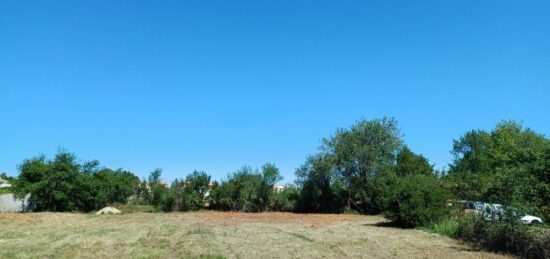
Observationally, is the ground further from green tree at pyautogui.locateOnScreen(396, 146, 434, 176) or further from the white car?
green tree at pyautogui.locateOnScreen(396, 146, 434, 176)

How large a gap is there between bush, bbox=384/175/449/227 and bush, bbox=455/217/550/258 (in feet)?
16.1

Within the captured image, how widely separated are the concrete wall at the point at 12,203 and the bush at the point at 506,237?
3675 centimetres

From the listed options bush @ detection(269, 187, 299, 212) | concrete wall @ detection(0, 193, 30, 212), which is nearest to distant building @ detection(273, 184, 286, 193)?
bush @ detection(269, 187, 299, 212)

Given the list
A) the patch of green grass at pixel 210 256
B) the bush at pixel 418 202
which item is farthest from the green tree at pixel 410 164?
the patch of green grass at pixel 210 256

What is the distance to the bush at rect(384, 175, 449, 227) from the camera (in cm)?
2461

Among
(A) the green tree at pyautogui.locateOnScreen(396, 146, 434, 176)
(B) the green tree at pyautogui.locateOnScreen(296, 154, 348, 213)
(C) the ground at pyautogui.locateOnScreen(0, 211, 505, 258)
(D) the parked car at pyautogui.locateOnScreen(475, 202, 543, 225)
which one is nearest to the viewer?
(C) the ground at pyautogui.locateOnScreen(0, 211, 505, 258)

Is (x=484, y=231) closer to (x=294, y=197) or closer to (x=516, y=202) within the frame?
(x=516, y=202)

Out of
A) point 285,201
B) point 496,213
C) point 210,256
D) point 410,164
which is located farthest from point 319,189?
point 210,256

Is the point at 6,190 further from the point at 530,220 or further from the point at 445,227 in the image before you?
the point at 530,220

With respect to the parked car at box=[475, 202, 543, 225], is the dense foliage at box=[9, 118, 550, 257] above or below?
above

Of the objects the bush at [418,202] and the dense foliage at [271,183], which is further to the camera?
the dense foliage at [271,183]

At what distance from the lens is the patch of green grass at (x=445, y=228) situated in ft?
68.6

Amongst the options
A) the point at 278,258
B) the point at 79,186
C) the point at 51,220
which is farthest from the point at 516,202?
the point at 79,186

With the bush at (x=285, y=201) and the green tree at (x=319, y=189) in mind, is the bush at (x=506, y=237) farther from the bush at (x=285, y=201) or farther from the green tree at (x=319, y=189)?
the bush at (x=285, y=201)
